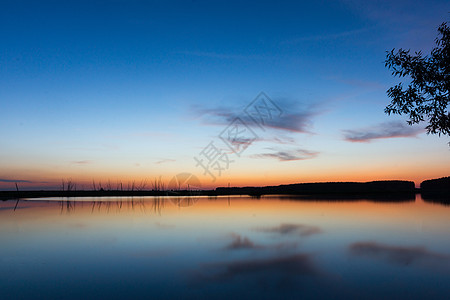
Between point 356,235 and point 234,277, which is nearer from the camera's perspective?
point 234,277

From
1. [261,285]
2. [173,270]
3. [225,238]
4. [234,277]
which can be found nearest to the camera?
[261,285]

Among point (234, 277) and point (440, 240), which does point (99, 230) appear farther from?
point (440, 240)

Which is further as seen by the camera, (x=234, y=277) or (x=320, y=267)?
(x=320, y=267)

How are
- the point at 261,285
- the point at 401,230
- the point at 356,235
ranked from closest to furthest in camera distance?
the point at 261,285
the point at 356,235
the point at 401,230

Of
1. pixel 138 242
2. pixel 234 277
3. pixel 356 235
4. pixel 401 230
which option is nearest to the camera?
pixel 234 277

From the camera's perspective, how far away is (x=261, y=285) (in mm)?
10711

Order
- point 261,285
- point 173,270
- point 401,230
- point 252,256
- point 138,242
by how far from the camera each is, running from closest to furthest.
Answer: point 261,285, point 173,270, point 252,256, point 138,242, point 401,230

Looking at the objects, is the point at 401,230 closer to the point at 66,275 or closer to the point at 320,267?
the point at 320,267

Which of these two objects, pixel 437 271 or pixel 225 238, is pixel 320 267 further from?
pixel 225 238

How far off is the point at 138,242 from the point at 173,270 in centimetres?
734

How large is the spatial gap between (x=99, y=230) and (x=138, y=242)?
6.64 meters

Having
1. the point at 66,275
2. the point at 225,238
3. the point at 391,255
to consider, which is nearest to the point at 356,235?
the point at 391,255

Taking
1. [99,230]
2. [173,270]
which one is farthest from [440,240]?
[99,230]

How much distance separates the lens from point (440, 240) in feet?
69.8
